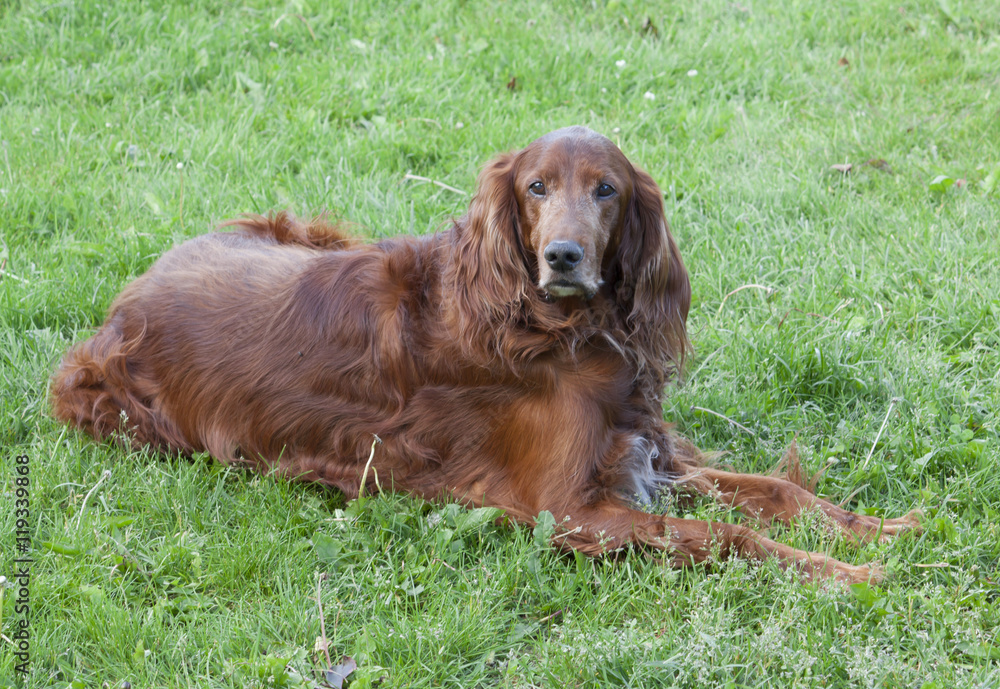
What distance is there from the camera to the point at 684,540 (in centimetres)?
278

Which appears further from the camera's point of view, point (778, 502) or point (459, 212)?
point (459, 212)

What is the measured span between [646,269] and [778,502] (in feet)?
2.80

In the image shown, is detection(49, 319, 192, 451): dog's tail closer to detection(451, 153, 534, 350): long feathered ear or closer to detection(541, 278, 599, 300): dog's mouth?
detection(451, 153, 534, 350): long feathered ear

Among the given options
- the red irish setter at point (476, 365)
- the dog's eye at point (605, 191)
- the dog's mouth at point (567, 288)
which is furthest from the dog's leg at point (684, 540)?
the dog's eye at point (605, 191)

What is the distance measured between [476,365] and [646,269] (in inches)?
23.4

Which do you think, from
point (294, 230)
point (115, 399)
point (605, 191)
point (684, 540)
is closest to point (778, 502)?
point (684, 540)

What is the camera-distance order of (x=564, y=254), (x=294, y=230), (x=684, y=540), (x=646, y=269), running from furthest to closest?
(x=294, y=230), (x=646, y=269), (x=684, y=540), (x=564, y=254)

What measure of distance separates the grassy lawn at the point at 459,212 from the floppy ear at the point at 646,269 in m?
0.58

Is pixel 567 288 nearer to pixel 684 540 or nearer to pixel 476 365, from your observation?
pixel 476 365

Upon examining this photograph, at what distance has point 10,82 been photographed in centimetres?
532

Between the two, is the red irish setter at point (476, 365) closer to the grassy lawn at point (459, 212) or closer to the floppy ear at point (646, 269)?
the floppy ear at point (646, 269)

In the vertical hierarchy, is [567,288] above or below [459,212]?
above

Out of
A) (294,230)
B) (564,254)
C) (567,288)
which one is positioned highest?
(564,254)

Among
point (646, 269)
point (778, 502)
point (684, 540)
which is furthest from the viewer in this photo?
point (778, 502)
